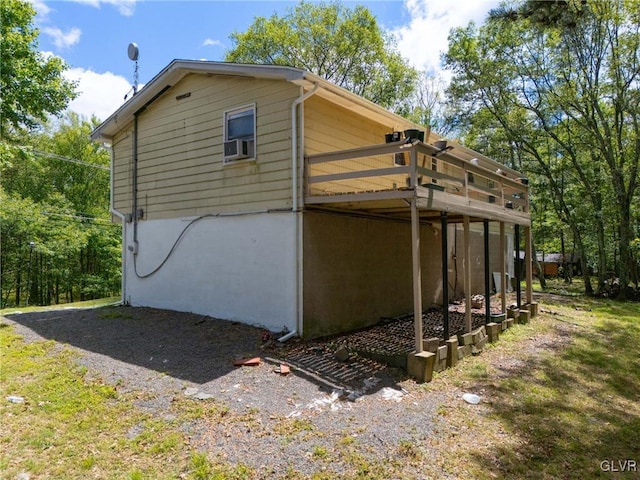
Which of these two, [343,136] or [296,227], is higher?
[343,136]

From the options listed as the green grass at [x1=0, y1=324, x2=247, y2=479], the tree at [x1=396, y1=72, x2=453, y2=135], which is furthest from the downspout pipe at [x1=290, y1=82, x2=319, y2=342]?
the tree at [x1=396, y1=72, x2=453, y2=135]

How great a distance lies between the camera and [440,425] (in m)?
4.14

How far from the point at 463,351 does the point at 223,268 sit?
15.5 ft

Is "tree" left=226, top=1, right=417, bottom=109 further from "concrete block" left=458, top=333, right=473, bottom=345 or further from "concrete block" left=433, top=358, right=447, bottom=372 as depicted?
"concrete block" left=433, top=358, right=447, bottom=372

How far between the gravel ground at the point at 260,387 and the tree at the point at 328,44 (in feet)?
61.1

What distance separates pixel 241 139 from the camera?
793 cm

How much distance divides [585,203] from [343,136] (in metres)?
14.5

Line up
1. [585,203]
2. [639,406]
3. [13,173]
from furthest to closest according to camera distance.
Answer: [13,173] → [585,203] → [639,406]

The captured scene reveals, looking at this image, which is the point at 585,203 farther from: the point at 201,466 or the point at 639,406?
the point at 201,466

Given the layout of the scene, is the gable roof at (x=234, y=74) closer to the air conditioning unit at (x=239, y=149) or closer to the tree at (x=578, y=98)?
the air conditioning unit at (x=239, y=149)

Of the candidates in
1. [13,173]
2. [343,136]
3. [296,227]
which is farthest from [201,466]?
[13,173]

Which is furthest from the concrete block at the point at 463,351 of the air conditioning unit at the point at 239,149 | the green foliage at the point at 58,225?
the green foliage at the point at 58,225

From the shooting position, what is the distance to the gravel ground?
12.0 ft

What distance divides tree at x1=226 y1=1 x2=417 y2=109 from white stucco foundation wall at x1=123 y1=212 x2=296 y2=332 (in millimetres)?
15971
